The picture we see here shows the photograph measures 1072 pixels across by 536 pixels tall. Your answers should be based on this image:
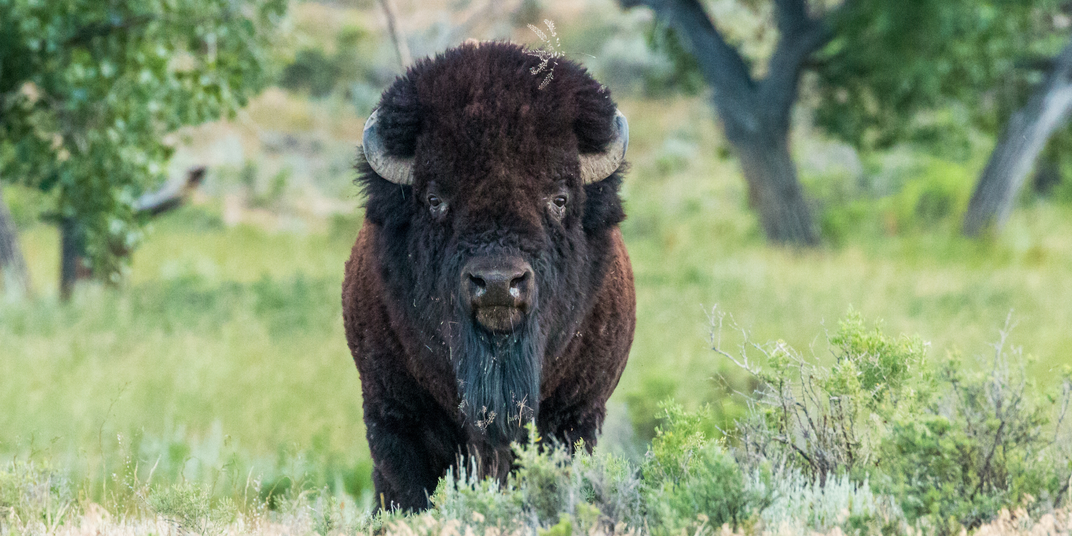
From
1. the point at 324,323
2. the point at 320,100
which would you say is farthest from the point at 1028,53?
the point at 320,100

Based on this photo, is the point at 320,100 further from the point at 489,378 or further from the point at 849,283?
the point at 489,378

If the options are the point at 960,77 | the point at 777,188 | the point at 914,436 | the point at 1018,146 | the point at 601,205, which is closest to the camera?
the point at 914,436

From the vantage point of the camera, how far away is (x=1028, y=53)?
51.7 feet

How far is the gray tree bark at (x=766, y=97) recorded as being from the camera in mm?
15797

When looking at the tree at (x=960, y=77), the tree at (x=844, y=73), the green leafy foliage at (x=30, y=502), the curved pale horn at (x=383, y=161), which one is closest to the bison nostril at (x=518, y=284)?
the curved pale horn at (x=383, y=161)

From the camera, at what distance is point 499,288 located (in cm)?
382

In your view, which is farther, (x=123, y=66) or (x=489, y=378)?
(x=123, y=66)

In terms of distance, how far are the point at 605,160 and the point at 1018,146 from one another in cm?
1462

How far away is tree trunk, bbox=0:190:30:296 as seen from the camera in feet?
35.6

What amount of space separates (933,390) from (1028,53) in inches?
537

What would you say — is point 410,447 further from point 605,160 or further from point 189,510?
point 605,160

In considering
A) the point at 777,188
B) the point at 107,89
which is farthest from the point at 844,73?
the point at 107,89

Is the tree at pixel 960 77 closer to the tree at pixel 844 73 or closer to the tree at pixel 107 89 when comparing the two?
the tree at pixel 844 73

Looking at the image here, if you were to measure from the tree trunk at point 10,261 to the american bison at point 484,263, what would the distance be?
7486mm
